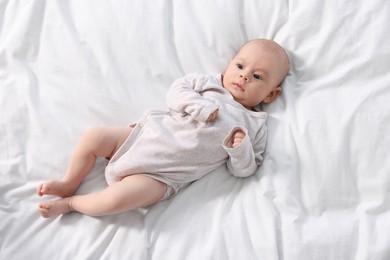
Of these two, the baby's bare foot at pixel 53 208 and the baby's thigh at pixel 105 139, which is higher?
the baby's thigh at pixel 105 139

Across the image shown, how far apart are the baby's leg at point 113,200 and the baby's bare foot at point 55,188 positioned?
0.09 ft

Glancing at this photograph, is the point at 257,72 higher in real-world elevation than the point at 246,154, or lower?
higher

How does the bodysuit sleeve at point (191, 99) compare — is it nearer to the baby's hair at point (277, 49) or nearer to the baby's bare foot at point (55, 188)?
the baby's hair at point (277, 49)

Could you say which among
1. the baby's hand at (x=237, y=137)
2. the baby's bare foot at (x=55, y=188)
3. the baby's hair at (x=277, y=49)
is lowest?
the baby's bare foot at (x=55, y=188)

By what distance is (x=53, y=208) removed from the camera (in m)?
1.08

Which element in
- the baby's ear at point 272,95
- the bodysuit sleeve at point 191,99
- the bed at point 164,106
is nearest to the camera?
the bed at point 164,106

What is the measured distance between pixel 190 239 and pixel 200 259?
5 centimetres

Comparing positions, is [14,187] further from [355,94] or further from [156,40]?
[355,94]

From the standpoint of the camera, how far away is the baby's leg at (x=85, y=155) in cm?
111

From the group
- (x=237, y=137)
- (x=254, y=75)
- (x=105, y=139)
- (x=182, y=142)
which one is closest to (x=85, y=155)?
(x=105, y=139)

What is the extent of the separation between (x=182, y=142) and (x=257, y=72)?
0.30m

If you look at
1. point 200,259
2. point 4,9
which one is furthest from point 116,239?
point 4,9

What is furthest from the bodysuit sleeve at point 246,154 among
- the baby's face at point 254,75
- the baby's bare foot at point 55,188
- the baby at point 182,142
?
the baby's bare foot at point 55,188

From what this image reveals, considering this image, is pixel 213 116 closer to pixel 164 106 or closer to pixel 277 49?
pixel 164 106
